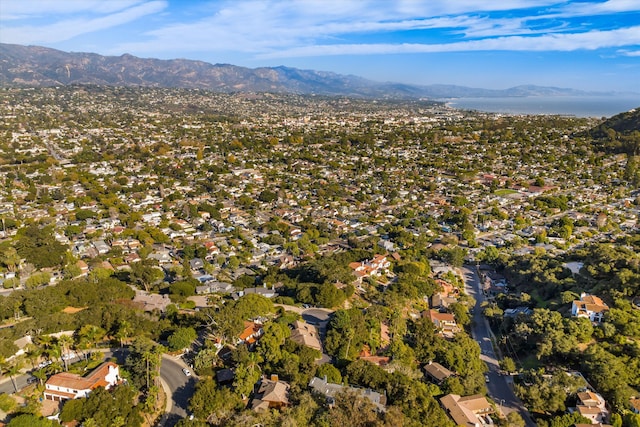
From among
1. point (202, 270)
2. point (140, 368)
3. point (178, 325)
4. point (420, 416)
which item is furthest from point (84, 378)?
point (202, 270)

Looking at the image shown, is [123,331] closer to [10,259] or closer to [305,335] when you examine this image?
[305,335]

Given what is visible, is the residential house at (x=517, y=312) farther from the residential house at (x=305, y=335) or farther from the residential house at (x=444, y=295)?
the residential house at (x=305, y=335)

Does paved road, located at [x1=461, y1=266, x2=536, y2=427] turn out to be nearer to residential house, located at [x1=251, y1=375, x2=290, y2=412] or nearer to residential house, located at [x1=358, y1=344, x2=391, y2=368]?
residential house, located at [x1=358, y1=344, x2=391, y2=368]

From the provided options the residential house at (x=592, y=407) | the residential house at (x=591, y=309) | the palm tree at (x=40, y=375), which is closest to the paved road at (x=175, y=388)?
the palm tree at (x=40, y=375)

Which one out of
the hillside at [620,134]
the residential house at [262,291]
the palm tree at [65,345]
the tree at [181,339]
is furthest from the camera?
the hillside at [620,134]

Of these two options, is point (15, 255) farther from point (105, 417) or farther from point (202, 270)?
point (105, 417)

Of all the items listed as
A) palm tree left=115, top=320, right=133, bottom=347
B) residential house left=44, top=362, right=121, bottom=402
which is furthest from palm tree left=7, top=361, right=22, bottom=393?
palm tree left=115, top=320, right=133, bottom=347

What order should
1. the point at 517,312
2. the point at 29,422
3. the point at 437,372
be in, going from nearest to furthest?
the point at 29,422 < the point at 437,372 < the point at 517,312

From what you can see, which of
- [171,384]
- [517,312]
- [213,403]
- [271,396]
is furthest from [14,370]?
[517,312]
